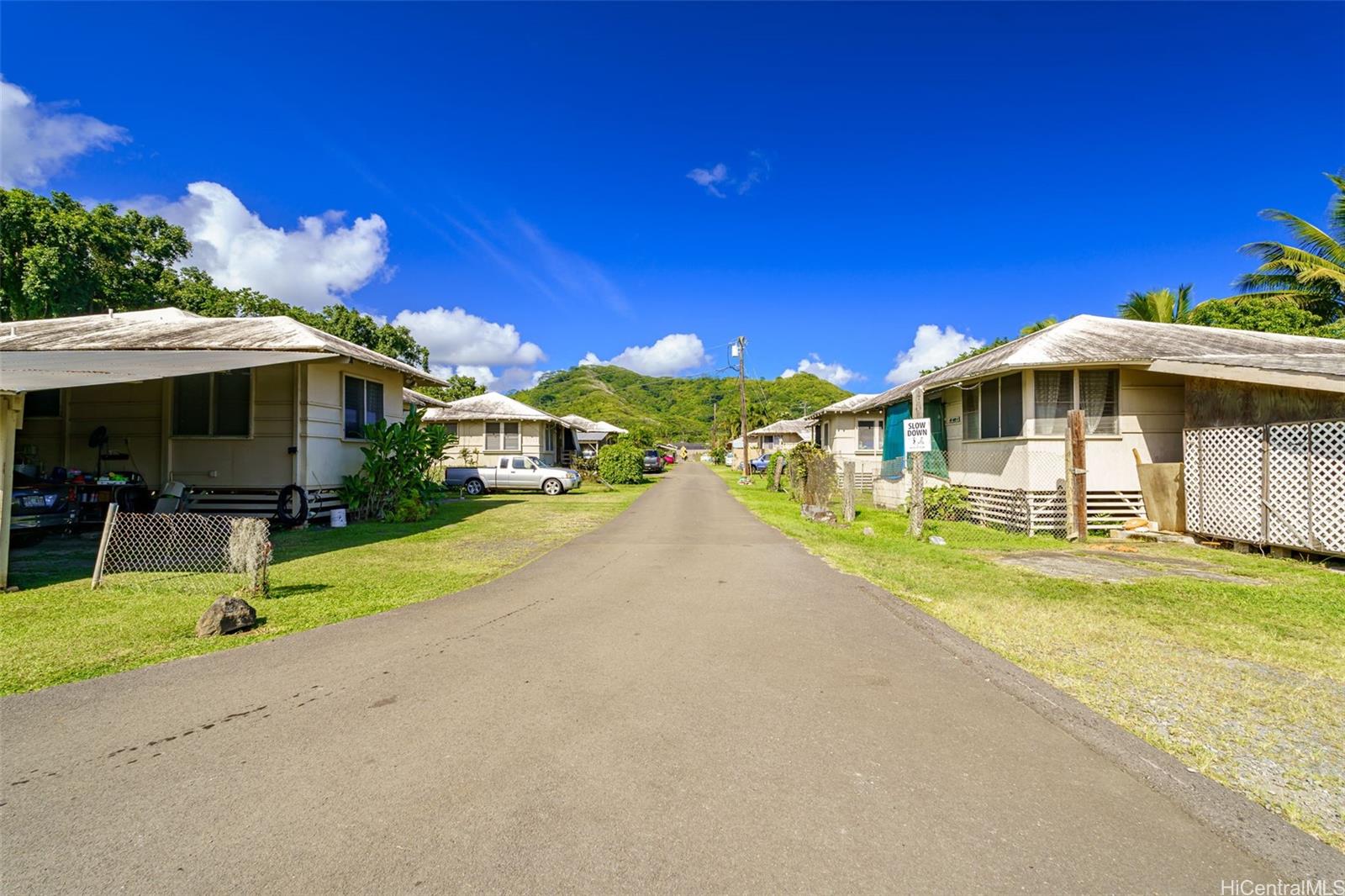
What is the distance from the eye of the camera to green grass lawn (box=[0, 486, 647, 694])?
4.79 m

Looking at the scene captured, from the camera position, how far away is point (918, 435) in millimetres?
11180

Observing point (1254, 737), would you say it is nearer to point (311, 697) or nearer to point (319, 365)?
point (311, 697)

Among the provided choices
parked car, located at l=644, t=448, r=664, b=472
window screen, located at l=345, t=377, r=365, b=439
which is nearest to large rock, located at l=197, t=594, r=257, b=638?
window screen, located at l=345, t=377, r=365, b=439

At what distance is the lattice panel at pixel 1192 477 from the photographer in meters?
10.9

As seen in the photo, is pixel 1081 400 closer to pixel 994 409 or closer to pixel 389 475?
pixel 994 409

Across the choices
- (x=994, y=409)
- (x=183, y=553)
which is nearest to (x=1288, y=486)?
(x=994, y=409)

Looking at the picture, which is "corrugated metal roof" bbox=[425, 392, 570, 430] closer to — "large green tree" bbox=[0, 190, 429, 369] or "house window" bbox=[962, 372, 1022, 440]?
"large green tree" bbox=[0, 190, 429, 369]

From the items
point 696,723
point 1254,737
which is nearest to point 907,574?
point 1254,737

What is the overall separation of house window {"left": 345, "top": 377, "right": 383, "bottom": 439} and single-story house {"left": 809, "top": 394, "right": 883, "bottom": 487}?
55.4ft

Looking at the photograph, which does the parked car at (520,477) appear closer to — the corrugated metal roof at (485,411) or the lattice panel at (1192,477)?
the corrugated metal roof at (485,411)

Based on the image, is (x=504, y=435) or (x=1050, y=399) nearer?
(x=1050, y=399)

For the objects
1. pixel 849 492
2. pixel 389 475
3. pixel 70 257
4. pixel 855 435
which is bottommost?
pixel 849 492

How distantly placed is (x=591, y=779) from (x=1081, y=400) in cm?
1319

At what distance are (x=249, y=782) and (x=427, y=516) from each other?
42.1 ft
